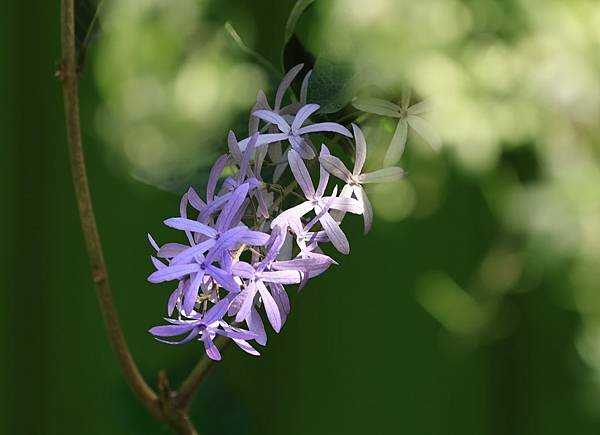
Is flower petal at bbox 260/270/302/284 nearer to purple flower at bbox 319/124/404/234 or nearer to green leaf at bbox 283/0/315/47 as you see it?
purple flower at bbox 319/124/404/234

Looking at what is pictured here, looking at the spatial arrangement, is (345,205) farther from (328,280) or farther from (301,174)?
(328,280)

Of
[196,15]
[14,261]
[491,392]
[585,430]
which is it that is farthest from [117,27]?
[585,430]

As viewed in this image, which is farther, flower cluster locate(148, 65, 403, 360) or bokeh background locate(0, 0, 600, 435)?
bokeh background locate(0, 0, 600, 435)

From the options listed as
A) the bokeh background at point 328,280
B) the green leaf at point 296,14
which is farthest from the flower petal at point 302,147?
the bokeh background at point 328,280

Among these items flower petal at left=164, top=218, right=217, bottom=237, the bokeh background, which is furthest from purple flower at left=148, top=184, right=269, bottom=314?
the bokeh background

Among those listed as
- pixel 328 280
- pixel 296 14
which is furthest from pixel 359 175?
pixel 328 280

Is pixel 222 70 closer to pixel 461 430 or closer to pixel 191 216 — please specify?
pixel 191 216

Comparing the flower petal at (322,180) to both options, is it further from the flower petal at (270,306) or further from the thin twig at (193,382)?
the thin twig at (193,382)
